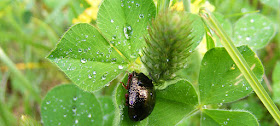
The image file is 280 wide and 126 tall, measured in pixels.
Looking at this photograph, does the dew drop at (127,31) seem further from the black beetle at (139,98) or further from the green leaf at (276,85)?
the green leaf at (276,85)

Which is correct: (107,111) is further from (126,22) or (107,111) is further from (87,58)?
(126,22)

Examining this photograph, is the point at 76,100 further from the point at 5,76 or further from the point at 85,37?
the point at 5,76

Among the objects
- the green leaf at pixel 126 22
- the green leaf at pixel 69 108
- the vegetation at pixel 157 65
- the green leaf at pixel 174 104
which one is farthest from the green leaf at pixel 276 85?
the green leaf at pixel 69 108

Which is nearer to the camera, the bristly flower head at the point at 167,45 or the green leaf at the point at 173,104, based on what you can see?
the bristly flower head at the point at 167,45

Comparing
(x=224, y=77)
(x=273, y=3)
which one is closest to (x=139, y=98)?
(x=224, y=77)

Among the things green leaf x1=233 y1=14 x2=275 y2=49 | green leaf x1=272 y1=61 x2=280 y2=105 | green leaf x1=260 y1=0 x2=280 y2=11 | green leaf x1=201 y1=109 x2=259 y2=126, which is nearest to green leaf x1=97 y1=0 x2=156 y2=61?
green leaf x1=201 y1=109 x2=259 y2=126

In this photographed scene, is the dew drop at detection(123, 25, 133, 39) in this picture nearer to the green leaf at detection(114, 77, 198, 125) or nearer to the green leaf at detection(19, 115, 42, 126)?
the green leaf at detection(114, 77, 198, 125)
